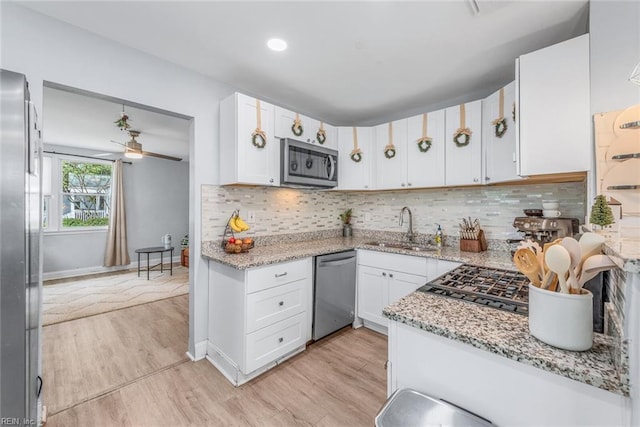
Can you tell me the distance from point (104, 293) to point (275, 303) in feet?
11.3

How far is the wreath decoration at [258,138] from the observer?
2.32m

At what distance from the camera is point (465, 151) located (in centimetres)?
245

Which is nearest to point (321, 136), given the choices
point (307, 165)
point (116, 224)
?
point (307, 165)

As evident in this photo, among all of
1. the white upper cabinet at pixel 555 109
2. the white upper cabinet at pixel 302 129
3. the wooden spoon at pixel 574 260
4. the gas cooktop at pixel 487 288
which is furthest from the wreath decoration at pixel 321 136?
the wooden spoon at pixel 574 260

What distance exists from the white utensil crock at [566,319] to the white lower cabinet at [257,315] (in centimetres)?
166

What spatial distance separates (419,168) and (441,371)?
221 cm

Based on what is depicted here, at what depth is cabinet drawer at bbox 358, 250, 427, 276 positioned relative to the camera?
7.88ft

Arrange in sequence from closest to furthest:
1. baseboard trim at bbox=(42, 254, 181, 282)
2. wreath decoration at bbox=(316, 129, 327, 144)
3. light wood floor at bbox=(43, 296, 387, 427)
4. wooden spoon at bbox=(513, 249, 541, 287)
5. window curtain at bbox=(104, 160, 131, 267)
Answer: wooden spoon at bbox=(513, 249, 541, 287)
light wood floor at bbox=(43, 296, 387, 427)
wreath decoration at bbox=(316, 129, 327, 144)
baseboard trim at bbox=(42, 254, 181, 282)
window curtain at bbox=(104, 160, 131, 267)

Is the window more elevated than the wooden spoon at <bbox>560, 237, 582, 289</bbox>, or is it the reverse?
the window

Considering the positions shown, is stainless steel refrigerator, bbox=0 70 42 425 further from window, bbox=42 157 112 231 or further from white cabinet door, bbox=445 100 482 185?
window, bbox=42 157 112 231

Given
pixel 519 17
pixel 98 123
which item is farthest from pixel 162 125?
pixel 519 17

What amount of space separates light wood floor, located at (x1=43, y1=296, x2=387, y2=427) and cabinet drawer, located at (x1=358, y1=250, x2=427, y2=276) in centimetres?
73
